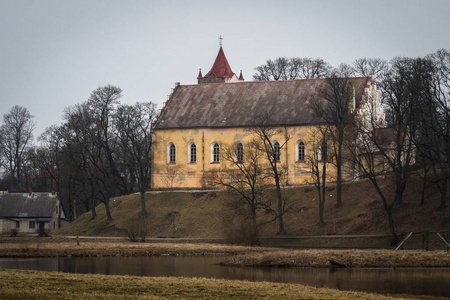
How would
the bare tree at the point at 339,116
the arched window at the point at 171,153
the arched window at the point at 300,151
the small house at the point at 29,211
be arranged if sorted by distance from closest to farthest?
the bare tree at the point at 339,116 → the arched window at the point at 300,151 → the arched window at the point at 171,153 → the small house at the point at 29,211

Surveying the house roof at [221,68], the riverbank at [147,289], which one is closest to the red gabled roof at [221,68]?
the house roof at [221,68]

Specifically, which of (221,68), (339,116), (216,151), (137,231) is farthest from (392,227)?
(221,68)

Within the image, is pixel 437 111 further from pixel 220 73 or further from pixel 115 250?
pixel 220 73

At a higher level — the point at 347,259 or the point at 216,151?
the point at 216,151

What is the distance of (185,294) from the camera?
25.5 metres

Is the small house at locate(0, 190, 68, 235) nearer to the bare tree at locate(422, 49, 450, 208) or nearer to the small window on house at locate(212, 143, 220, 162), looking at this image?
the small window on house at locate(212, 143, 220, 162)

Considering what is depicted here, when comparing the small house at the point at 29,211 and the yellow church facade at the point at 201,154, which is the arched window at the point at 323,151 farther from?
the small house at the point at 29,211

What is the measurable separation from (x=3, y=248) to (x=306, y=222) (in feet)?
85.0

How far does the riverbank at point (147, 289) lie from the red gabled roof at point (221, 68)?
69.6 metres

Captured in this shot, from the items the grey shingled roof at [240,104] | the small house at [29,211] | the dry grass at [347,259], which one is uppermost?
the grey shingled roof at [240,104]

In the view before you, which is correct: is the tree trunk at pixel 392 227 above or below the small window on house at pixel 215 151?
below

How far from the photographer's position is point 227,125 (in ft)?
258

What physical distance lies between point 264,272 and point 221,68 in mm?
65518

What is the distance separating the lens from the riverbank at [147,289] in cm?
2478
